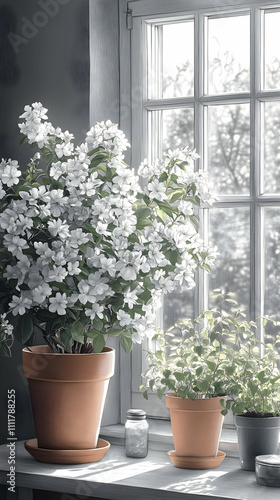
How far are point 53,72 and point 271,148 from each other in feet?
2.65

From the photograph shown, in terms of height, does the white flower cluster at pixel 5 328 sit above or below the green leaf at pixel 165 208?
below

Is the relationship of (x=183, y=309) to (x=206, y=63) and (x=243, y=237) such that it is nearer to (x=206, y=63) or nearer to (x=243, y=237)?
(x=243, y=237)

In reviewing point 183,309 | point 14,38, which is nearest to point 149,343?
point 183,309

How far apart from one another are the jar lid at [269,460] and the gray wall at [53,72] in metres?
0.71

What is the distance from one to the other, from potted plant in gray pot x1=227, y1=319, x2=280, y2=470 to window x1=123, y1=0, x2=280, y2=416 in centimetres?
29

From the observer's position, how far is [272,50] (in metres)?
2.43

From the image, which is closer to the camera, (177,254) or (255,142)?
(177,254)

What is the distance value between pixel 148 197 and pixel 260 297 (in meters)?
0.52

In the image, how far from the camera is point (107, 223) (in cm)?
207

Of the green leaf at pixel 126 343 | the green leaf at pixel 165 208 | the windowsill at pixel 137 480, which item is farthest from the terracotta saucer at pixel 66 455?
the green leaf at pixel 165 208

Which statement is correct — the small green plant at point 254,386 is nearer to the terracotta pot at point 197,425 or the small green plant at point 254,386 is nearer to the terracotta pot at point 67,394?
the terracotta pot at point 197,425

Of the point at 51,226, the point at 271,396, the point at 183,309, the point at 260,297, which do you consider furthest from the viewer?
the point at 183,309

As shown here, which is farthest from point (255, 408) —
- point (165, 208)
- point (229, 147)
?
point (229, 147)

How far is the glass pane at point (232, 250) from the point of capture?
2475 millimetres
